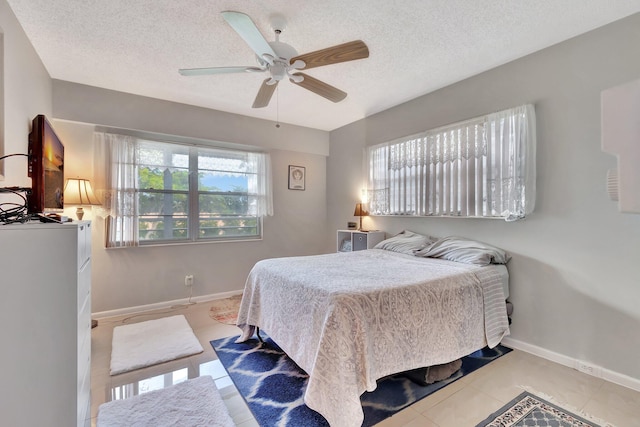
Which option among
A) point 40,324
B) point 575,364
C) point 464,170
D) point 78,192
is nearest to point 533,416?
point 575,364

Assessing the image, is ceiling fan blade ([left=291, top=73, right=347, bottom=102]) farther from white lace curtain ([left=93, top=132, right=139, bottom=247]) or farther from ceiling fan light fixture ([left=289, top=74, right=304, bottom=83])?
white lace curtain ([left=93, top=132, right=139, bottom=247])

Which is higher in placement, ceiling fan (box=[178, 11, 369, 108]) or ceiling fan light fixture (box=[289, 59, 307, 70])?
ceiling fan (box=[178, 11, 369, 108])

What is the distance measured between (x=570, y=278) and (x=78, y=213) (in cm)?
456

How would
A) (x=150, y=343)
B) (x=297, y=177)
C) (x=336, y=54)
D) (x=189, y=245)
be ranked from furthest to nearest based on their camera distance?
1. (x=297, y=177)
2. (x=189, y=245)
3. (x=150, y=343)
4. (x=336, y=54)

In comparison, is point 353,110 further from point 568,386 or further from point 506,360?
point 568,386

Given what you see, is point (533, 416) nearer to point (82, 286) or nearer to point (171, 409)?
point (171, 409)

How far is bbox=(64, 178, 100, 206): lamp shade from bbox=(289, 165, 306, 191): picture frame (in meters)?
2.55

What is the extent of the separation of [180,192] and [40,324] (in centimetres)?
286

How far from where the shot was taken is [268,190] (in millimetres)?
4266

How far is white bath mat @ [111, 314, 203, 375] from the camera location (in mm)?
2248

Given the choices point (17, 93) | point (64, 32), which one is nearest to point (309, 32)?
point (64, 32)

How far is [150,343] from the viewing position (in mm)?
2551

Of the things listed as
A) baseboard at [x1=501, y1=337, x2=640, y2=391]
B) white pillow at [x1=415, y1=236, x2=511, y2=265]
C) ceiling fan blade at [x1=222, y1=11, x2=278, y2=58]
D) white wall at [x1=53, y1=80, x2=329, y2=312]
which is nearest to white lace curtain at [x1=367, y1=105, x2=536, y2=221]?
white pillow at [x1=415, y1=236, x2=511, y2=265]

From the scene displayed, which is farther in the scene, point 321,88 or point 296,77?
point 321,88
